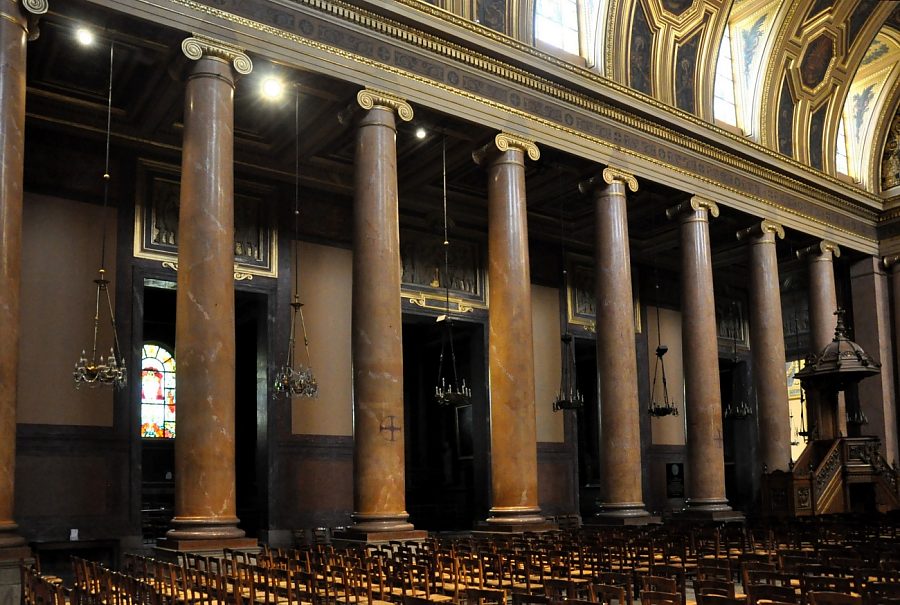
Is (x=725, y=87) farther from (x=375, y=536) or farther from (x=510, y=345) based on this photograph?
(x=375, y=536)

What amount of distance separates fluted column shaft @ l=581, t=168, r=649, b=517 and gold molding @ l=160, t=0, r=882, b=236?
1.39 m

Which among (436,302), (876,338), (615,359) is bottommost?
(615,359)

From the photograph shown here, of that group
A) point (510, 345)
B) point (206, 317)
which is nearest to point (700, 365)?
point (510, 345)

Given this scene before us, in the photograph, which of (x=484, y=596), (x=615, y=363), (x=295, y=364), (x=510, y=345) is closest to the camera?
(x=484, y=596)

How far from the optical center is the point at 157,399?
2152 cm

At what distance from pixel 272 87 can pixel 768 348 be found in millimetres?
14120

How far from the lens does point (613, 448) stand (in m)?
18.0

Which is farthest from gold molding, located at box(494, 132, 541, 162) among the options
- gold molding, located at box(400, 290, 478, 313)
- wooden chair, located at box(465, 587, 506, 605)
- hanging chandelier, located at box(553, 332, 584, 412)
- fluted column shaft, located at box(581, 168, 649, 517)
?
wooden chair, located at box(465, 587, 506, 605)

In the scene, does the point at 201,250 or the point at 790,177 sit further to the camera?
the point at 790,177

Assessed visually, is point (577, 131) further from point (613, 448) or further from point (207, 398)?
point (207, 398)

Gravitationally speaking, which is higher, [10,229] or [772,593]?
[10,229]

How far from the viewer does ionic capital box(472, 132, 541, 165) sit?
1691 cm

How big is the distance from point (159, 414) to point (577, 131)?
12.2 metres

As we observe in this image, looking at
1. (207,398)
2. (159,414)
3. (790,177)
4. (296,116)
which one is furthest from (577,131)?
(159,414)
